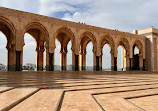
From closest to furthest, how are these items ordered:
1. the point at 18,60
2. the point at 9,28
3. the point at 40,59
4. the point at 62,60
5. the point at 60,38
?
the point at 9,28 → the point at 18,60 → the point at 40,59 → the point at 62,60 → the point at 60,38

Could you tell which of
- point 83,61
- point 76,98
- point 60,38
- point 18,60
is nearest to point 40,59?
point 60,38

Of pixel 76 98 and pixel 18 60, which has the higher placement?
pixel 18 60

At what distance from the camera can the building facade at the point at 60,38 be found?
548 inches

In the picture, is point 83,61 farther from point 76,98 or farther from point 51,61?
point 76,98

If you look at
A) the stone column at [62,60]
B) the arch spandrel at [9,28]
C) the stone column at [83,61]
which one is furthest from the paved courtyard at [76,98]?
the stone column at [83,61]

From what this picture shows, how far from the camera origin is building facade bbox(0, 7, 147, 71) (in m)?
13.9

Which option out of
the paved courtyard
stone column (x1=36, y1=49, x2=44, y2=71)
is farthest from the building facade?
the paved courtyard

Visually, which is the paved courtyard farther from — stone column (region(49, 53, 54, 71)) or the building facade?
stone column (region(49, 53, 54, 71))

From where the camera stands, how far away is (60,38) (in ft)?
69.7

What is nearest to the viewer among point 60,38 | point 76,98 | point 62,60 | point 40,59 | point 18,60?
point 76,98

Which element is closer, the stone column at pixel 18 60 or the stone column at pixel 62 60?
the stone column at pixel 18 60

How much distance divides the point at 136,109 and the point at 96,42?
17680mm

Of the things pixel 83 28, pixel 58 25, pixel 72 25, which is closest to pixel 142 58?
pixel 83 28

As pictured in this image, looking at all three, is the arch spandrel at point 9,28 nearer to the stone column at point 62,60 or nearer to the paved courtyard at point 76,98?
the stone column at point 62,60
